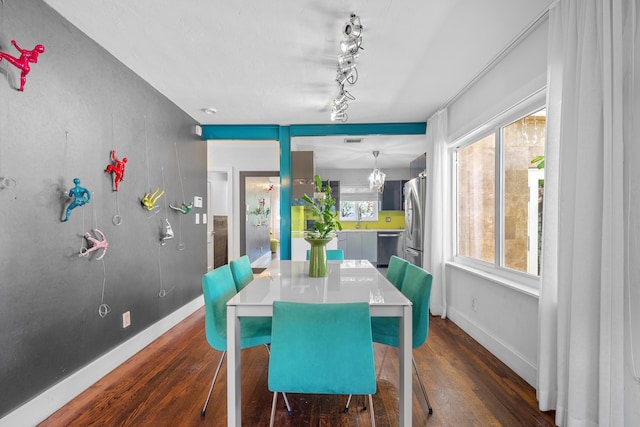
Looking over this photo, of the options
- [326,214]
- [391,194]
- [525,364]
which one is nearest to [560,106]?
[326,214]

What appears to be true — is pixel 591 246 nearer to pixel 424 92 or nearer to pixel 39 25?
pixel 424 92

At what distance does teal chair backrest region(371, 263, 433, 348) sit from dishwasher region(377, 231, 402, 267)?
4916 mm

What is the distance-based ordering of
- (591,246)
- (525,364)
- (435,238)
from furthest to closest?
1. (435,238)
2. (525,364)
3. (591,246)

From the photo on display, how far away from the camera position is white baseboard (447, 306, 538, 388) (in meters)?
2.16

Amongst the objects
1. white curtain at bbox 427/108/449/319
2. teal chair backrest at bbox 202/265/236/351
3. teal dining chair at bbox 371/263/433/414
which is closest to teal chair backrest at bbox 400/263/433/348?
teal dining chair at bbox 371/263/433/414

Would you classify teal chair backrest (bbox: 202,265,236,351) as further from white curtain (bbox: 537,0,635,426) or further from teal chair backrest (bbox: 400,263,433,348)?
white curtain (bbox: 537,0,635,426)

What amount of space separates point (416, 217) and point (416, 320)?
8.91ft

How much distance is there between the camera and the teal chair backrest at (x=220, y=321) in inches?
70.3

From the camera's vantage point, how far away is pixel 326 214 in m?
2.04

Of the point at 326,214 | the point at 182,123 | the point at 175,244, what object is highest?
the point at 182,123

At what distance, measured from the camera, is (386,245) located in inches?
273

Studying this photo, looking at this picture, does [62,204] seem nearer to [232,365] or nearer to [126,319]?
[126,319]

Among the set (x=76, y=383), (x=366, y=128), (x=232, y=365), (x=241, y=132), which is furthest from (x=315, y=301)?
(x=241, y=132)

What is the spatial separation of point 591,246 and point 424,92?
214 centimetres
